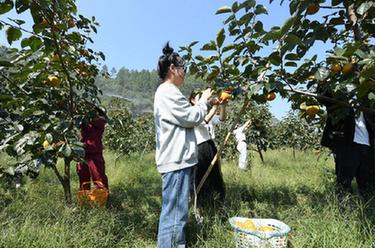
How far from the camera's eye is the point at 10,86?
2.44 meters

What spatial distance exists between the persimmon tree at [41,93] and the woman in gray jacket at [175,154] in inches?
20.2

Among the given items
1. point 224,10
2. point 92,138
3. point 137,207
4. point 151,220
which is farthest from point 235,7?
point 137,207

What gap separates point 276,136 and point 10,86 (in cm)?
996

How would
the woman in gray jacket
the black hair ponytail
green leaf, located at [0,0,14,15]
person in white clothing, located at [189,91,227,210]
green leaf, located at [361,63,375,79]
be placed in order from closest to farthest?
green leaf, located at [361,63,375,79] < green leaf, located at [0,0,14,15] < the woman in gray jacket < the black hair ponytail < person in white clothing, located at [189,91,227,210]

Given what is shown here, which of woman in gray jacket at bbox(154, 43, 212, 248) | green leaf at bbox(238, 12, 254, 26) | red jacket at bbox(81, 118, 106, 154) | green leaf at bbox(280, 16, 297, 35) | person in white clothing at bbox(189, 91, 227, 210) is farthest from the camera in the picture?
red jacket at bbox(81, 118, 106, 154)

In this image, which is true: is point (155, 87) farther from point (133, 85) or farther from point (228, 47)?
point (133, 85)

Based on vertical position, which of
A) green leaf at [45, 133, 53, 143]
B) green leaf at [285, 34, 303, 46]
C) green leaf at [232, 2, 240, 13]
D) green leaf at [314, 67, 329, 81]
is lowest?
green leaf at [45, 133, 53, 143]

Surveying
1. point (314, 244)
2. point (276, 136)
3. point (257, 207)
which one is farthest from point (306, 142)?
point (314, 244)

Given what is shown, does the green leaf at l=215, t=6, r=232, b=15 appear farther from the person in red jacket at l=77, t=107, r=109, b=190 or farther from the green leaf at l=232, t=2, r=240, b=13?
the person in red jacket at l=77, t=107, r=109, b=190

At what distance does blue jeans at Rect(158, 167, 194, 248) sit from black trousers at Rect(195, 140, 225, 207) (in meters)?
0.90

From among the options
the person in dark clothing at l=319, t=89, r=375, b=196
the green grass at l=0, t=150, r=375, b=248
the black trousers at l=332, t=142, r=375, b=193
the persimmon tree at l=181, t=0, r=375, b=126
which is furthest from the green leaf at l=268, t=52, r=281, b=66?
the black trousers at l=332, t=142, r=375, b=193

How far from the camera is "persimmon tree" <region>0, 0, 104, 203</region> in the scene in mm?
1924

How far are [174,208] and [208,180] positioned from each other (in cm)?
100

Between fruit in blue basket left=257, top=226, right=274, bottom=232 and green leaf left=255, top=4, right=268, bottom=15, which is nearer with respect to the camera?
green leaf left=255, top=4, right=268, bottom=15
